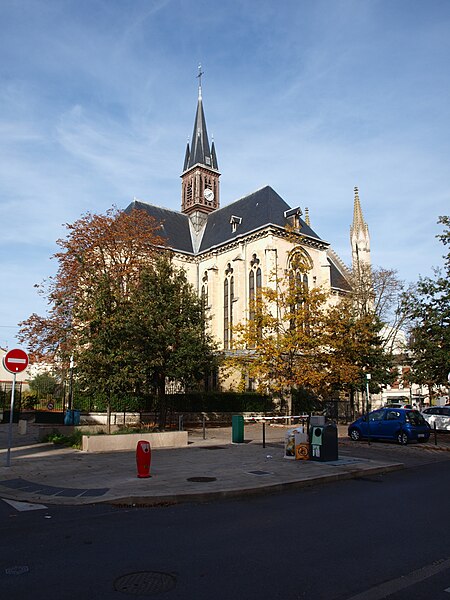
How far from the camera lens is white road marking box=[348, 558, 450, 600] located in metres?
4.54

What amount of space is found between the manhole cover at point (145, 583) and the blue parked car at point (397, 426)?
16579 mm

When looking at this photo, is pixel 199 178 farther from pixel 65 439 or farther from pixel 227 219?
pixel 65 439

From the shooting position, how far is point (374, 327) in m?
36.5

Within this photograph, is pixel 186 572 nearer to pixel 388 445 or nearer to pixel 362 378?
pixel 388 445

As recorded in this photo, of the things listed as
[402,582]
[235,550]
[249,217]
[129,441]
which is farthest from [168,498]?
[249,217]

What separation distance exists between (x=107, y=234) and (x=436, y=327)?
19568 mm

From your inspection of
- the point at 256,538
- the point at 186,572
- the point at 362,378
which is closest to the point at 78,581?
the point at 186,572

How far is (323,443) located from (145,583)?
1021 cm

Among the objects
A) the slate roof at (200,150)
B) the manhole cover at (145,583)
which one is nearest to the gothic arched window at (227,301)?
the slate roof at (200,150)

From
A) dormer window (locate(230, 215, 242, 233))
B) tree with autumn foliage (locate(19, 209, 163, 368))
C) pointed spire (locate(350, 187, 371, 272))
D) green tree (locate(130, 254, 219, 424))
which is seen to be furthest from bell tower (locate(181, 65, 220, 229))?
green tree (locate(130, 254, 219, 424))

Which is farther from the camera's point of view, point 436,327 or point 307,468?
point 436,327

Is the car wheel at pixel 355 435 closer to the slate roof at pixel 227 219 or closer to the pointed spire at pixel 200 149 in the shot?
the slate roof at pixel 227 219

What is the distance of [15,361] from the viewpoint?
12969 millimetres

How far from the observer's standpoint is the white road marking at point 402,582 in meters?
4.54
